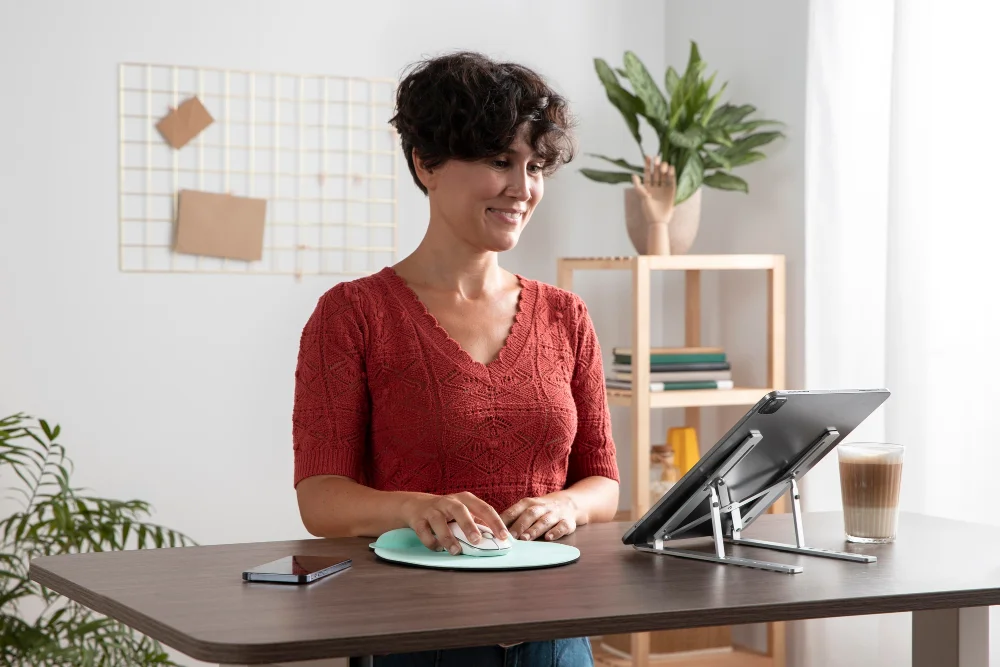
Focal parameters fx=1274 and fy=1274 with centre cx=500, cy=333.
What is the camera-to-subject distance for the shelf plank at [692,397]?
3.15m

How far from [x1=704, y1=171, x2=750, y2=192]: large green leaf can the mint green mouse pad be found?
194 cm

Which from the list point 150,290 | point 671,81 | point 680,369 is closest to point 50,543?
point 150,290

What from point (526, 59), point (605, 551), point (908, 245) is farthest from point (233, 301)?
point (605, 551)

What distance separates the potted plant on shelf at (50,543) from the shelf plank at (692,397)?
1116 mm

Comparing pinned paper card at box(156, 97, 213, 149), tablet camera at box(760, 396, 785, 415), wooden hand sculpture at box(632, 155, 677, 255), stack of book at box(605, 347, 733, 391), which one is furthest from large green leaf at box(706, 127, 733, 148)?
tablet camera at box(760, 396, 785, 415)

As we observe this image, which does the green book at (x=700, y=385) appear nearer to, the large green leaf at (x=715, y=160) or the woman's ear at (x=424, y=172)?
the large green leaf at (x=715, y=160)

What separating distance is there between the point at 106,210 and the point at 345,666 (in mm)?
2120

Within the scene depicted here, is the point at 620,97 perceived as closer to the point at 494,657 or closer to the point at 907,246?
the point at 907,246

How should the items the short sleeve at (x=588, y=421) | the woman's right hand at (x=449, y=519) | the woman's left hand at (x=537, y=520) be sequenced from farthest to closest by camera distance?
the short sleeve at (x=588, y=421) < the woman's left hand at (x=537, y=520) < the woman's right hand at (x=449, y=519)

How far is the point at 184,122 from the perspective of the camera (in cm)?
312

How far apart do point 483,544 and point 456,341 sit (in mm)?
375

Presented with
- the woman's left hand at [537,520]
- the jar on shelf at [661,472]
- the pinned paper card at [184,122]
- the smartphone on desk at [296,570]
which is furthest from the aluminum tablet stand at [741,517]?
the pinned paper card at [184,122]

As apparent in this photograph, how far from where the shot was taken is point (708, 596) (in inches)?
49.1

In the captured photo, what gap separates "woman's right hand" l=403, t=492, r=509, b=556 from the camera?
1385 millimetres
